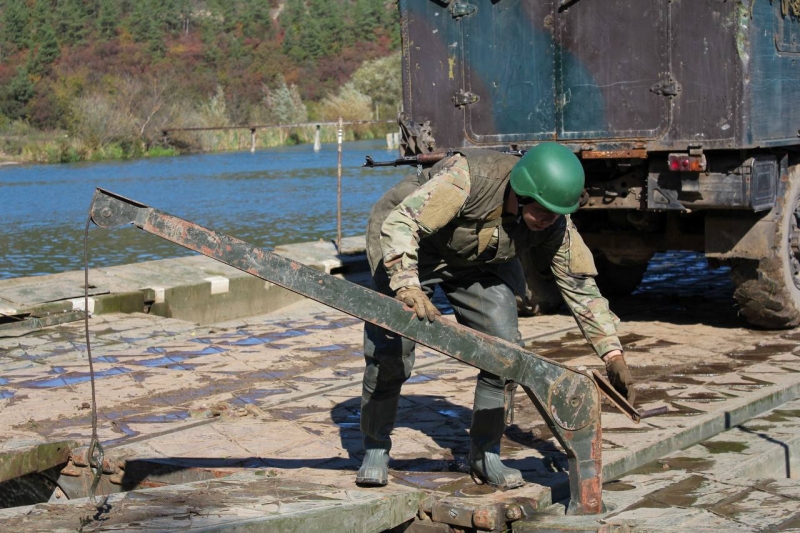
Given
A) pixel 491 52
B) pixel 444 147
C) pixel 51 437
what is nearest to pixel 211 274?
pixel 444 147

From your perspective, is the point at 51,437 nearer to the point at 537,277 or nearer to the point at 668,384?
the point at 668,384

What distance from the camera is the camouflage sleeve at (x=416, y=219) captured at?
179 inches

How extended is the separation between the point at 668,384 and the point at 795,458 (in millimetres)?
1469

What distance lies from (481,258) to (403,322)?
73cm

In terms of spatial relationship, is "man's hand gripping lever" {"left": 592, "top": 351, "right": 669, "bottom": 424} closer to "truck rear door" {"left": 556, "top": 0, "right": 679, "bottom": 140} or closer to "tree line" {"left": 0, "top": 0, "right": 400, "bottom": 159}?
"truck rear door" {"left": 556, "top": 0, "right": 679, "bottom": 140}

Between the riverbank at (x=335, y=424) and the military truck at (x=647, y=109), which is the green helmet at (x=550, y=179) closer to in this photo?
the riverbank at (x=335, y=424)

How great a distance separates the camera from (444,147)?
9.90 meters

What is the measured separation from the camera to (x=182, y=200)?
2491cm

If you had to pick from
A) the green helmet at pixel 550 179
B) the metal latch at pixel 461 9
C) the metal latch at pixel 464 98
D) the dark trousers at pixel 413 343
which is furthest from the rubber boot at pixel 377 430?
the metal latch at pixel 461 9

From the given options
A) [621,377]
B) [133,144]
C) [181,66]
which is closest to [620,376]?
[621,377]

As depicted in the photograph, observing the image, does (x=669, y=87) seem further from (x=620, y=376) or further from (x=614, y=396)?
(x=614, y=396)

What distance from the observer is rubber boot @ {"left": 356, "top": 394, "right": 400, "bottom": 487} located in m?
5.16

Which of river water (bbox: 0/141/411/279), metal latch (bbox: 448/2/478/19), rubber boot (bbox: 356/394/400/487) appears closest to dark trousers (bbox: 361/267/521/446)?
rubber boot (bbox: 356/394/400/487)

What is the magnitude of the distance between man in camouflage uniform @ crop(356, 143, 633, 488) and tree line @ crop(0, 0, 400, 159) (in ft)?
109
